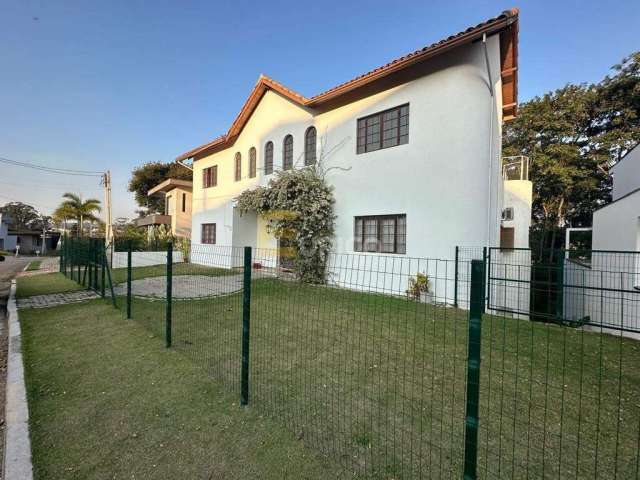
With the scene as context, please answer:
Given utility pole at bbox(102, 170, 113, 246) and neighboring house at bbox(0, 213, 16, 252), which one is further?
neighboring house at bbox(0, 213, 16, 252)

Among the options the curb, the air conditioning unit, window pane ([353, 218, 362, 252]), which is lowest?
the curb

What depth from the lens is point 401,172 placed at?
33.3ft

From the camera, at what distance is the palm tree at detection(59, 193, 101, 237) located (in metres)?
30.6

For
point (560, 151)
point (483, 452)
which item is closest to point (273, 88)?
point (483, 452)

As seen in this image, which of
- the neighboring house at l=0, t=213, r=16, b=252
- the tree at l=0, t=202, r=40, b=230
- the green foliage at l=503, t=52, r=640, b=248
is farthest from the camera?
the tree at l=0, t=202, r=40, b=230

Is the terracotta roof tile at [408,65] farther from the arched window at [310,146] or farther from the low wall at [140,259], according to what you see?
the low wall at [140,259]

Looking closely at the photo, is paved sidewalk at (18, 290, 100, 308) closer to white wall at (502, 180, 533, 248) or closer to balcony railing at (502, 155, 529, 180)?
white wall at (502, 180, 533, 248)

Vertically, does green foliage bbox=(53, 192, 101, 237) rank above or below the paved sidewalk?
above

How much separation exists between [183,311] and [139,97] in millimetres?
13087

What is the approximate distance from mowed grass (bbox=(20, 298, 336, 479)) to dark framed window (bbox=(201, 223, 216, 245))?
13563 mm

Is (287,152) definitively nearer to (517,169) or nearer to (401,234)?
(401,234)

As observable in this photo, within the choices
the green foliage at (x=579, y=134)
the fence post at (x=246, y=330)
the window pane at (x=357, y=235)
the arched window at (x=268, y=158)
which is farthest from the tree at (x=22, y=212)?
the green foliage at (x=579, y=134)

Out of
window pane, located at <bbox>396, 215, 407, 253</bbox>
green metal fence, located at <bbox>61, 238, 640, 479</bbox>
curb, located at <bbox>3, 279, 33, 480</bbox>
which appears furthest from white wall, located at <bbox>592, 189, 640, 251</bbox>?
curb, located at <bbox>3, 279, 33, 480</bbox>

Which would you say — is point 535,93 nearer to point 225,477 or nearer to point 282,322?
point 282,322
